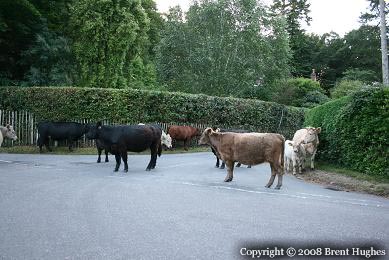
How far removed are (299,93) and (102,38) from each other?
23415 mm

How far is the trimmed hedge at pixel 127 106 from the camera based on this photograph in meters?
25.4

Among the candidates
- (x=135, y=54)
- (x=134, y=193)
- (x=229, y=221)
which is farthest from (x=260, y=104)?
(x=229, y=221)

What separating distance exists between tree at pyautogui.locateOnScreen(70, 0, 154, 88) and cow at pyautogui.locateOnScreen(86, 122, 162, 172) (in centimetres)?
2550

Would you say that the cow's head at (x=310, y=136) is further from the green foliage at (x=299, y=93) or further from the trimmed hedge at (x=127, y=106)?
the green foliage at (x=299, y=93)

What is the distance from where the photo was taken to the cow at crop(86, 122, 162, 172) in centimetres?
1492

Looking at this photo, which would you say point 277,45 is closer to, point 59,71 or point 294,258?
point 59,71

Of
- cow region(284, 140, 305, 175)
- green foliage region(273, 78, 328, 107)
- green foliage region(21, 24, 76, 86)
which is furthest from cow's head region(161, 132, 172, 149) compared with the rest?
green foliage region(273, 78, 328, 107)

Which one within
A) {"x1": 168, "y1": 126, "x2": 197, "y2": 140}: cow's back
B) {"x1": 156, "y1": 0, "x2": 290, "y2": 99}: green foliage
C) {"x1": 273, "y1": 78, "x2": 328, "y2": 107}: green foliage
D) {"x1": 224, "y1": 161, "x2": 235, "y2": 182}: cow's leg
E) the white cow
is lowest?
{"x1": 224, "y1": 161, "x2": 235, "y2": 182}: cow's leg

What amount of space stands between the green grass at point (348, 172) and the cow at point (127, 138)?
632 cm

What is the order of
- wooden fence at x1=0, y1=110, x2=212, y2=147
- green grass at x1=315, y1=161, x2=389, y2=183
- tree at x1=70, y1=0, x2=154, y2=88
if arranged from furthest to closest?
tree at x1=70, y1=0, x2=154, y2=88 → wooden fence at x1=0, y1=110, x2=212, y2=147 → green grass at x1=315, y1=161, x2=389, y2=183

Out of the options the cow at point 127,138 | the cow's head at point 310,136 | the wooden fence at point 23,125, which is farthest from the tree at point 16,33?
the cow's head at point 310,136

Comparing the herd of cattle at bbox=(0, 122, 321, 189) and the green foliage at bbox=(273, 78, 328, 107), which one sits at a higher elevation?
the green foliage at bbox=(273, 78, 328, 107)

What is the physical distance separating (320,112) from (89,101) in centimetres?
1360

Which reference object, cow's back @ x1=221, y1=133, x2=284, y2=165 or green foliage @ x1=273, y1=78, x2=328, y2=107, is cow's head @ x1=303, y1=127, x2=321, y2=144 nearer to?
cow's back @ x1=221, y1=133, x2=284, y2=165
